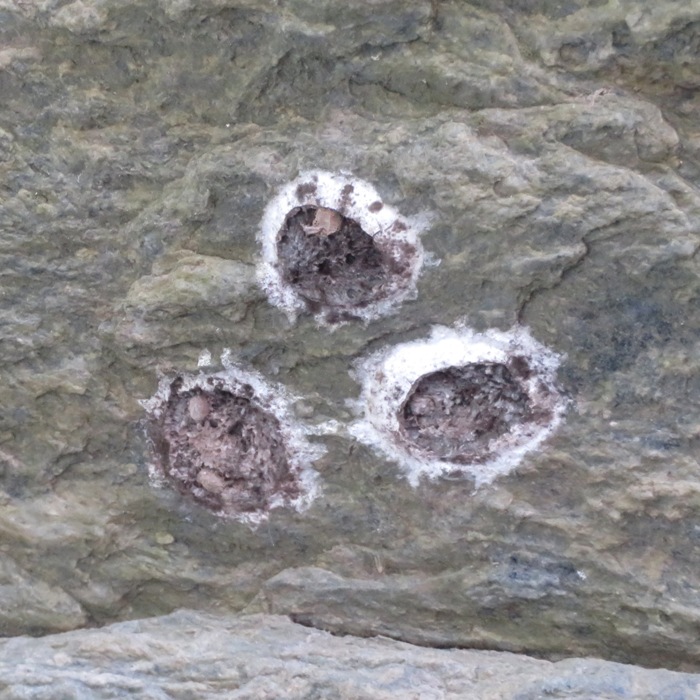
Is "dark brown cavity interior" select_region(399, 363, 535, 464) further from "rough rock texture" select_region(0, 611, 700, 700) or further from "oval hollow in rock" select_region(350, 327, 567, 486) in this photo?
"rough rock texture" select_region(0, 611, 700, 700)

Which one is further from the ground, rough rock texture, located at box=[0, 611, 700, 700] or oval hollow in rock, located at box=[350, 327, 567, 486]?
oval hollow in rock, located at box=[350, 327, 567, 486]

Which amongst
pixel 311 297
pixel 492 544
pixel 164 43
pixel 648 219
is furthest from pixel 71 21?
pixel 492 544

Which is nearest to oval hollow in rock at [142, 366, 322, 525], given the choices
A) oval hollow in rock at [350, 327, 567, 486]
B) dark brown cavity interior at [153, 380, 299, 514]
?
dark brown cavity interior at [153, 380, 299, 514]

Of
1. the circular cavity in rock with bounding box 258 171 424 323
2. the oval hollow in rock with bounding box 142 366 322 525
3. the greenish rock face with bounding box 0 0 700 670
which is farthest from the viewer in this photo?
the oval hollow in rock with bounding box 142 366 322 525

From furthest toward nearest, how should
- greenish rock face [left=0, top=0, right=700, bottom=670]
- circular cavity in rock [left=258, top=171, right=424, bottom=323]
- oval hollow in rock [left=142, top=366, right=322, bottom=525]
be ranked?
oval hollow in rock [left=142, top=366, right=322, bottom=525]
circular cavity in rock [left=258, top=171, right=424, bottom=323]
greenish rock face [left=0, top=0, right=700, bottom=670]

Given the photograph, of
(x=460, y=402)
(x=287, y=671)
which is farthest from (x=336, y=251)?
(x=287, y=671)

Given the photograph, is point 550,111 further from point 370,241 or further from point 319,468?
point 319,468
